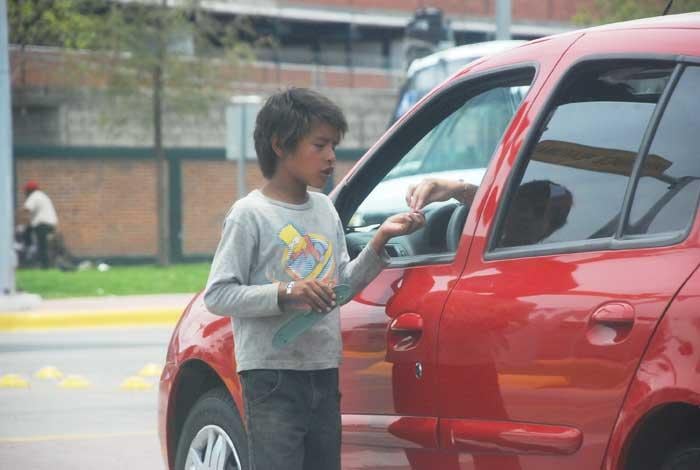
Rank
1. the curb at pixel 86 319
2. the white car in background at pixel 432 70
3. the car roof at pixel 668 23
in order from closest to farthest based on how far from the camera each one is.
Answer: the car roof at pixel 668 23
the curb at pixel 86 319
the white car in background at pixel 432 70

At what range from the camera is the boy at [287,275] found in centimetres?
446

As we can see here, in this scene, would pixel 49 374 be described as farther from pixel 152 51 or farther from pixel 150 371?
pixel 152 51

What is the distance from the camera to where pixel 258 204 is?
454cm

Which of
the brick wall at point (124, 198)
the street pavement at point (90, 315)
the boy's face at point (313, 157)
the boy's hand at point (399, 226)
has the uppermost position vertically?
the boy's face at point (313, 157)

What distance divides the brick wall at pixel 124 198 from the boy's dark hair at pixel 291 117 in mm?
29407

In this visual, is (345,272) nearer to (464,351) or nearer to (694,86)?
(464,351)

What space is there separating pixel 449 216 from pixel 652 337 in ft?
4.46

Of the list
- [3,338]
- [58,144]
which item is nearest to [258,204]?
[3,338]

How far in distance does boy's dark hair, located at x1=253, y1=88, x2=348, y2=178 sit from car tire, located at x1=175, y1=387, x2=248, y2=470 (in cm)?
99

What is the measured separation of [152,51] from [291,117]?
26.3m

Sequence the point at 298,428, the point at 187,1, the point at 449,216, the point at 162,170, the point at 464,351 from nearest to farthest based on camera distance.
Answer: the point at 464,351 → the point at 298,428 → the point at 449,216 → the point at 187,1 → the point at 162,170

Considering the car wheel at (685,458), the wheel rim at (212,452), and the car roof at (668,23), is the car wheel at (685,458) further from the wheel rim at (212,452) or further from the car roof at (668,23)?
the wheel rim at (212,452)

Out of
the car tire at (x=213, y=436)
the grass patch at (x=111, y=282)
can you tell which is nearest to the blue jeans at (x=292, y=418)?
the car tire at (x=213, y=436)

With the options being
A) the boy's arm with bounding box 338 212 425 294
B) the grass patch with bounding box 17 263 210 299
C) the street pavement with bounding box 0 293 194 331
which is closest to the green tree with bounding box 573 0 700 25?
the grass patch with bounding box 17 263 210 299
